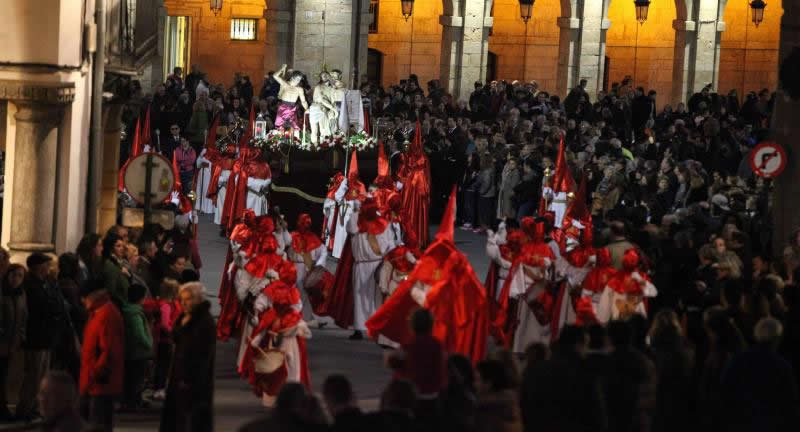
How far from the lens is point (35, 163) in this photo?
18.5m

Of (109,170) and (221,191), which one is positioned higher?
(109,170)

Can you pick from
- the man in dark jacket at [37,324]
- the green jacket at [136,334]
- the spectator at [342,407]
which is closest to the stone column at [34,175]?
the man in dark jacket at [37,324]

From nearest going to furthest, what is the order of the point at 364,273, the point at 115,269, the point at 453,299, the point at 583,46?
the point at 115,269 < the point at 453,299 < the point at 364,273 < the point at 583,46

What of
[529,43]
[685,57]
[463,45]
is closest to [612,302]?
[463,45]

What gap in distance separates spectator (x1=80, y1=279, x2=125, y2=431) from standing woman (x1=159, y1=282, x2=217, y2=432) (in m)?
0.52

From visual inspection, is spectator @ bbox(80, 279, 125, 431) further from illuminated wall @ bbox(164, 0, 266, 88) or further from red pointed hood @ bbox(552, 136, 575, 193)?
illuminated wall @ bbox(164, 0, 266, 88)

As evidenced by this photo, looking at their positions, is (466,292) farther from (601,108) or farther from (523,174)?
(601,108)

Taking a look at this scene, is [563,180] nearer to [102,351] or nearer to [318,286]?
[318,286]

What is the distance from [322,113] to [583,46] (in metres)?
16.6

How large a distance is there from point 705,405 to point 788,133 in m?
10.2

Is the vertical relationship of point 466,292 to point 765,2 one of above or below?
below

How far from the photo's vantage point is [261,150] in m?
30.4

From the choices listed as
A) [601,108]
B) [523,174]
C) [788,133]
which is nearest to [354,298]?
[788,133]

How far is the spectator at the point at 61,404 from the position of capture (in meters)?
11.1
